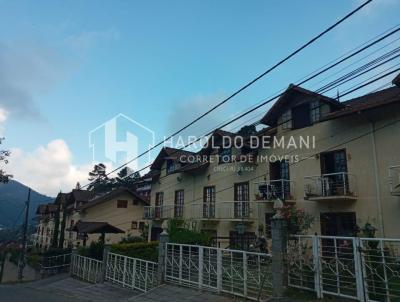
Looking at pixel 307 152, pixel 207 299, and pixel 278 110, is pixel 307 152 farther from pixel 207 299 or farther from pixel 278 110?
pixel 207 299

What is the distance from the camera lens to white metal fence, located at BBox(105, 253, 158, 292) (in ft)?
44.0

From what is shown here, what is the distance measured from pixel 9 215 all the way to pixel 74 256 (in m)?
106

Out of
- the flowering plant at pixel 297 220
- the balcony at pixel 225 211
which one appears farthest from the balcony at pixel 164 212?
the flowering plant at pixel 297 220

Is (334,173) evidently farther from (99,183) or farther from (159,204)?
(99,183)

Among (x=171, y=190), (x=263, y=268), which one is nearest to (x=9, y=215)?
(x=171, y=190)

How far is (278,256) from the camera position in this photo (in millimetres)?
9367

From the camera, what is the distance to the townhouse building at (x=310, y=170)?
46.1 ft

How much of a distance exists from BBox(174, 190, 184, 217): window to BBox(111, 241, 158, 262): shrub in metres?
6.38

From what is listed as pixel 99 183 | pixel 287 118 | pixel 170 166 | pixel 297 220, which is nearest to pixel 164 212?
pixel 170 166

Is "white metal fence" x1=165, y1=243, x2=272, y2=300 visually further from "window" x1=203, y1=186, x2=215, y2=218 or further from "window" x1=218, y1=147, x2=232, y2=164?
"window" x1=218, y1=147, x2=232, y2=164

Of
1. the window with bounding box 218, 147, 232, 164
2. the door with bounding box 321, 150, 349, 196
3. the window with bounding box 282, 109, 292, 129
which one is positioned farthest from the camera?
the window with bounding box 218, 147, 232, 164

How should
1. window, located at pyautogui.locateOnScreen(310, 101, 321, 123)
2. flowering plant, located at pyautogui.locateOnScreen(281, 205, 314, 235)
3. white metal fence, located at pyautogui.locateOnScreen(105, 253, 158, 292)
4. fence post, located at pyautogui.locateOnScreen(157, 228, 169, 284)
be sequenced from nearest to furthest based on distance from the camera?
fence post, located at pyautogui.locateOnScreen(157, 228, 169, 284) → white metal fence, located at pyautogui.locateOnScreen(105, 253, 158, 292) → flowering plant, located at pyautogui.locateOnScreen(281, 205, 314, 235) → window, located at pyautogui.locateOnScreen(310, 101, 321, 123)

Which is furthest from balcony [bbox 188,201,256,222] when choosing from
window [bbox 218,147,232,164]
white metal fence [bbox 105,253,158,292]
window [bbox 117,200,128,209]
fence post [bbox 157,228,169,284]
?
window [bbox 117,200,128,209]

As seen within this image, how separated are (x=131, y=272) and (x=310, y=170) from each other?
30.1ft
